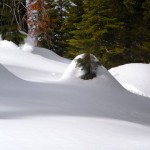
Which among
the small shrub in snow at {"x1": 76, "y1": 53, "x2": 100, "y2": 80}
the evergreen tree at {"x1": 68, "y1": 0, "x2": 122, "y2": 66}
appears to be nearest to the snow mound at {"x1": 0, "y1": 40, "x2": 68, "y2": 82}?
the small shrub in snow at {"x1": 76, "y1": 53, "x2": 100, "y2": 80}

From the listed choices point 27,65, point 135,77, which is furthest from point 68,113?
point 135,77

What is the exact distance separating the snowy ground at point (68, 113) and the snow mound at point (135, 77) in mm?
2230

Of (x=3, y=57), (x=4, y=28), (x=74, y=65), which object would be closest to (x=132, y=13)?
(x=4, y=28)

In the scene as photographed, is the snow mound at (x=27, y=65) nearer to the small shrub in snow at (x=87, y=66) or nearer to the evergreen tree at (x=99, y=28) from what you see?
the small shrub in snow at (x=87, y=66)

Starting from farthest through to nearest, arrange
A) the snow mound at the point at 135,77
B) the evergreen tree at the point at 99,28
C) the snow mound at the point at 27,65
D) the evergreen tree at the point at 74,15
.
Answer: the evergreen tree at the point at 74,15 → the evergreen tree at the point at 99,28 → the snow mound at the point at 135,77 → the snow mound at the point at 27,65

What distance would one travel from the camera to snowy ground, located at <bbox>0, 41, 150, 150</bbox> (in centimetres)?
349

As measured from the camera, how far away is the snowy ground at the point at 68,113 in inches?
137

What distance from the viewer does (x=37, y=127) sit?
4016mm

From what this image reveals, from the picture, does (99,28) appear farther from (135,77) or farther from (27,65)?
(27,65)

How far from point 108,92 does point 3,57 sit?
175 inches

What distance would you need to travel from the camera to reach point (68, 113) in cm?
516

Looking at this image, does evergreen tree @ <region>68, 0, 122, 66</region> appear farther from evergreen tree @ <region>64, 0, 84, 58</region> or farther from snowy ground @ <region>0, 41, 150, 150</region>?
snowy ground @ <region>0, 41, 150, 150</region>

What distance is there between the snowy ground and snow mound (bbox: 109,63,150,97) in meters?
2.23

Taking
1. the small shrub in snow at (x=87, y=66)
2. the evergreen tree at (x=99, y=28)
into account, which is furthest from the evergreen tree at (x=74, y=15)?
the small shrub in snow at (x=87, y=66)
